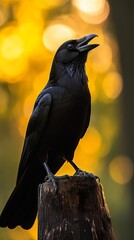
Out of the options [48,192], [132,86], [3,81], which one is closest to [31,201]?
[48,192]

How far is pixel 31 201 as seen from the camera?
6387 millimetres

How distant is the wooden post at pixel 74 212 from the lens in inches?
195

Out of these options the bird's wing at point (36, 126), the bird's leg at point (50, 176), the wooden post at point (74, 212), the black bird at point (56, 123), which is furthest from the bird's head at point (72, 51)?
the wooden post at point (74, 212)

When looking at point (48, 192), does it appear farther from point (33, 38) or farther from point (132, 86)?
point (33, 38)

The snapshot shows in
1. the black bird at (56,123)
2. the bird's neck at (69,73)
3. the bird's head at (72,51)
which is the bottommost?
the black bird at (56,123)

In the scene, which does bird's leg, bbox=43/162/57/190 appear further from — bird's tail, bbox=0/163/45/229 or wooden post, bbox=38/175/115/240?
bird's tail, bbox=0/163/45/229

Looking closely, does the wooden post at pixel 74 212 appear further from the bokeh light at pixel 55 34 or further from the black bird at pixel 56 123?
the bokeh light at pixel 55 34

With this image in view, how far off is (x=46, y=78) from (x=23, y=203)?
9.45m

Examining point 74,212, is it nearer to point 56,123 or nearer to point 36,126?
point 56,123

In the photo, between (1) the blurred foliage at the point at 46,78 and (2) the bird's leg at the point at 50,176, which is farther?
(1) the blurred foliage at the point at 46,78

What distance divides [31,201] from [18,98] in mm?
9801

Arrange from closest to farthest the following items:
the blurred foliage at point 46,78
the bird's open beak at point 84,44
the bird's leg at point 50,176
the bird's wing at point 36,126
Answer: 1. the bird's leg at point 50,176
2. the bird's wing at point 36,126
3. the bird's open beak at point 84,44
4. the blurred foliage at point 46,78

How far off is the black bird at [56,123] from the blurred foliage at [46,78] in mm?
7555

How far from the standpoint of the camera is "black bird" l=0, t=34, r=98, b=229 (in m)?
6.45
